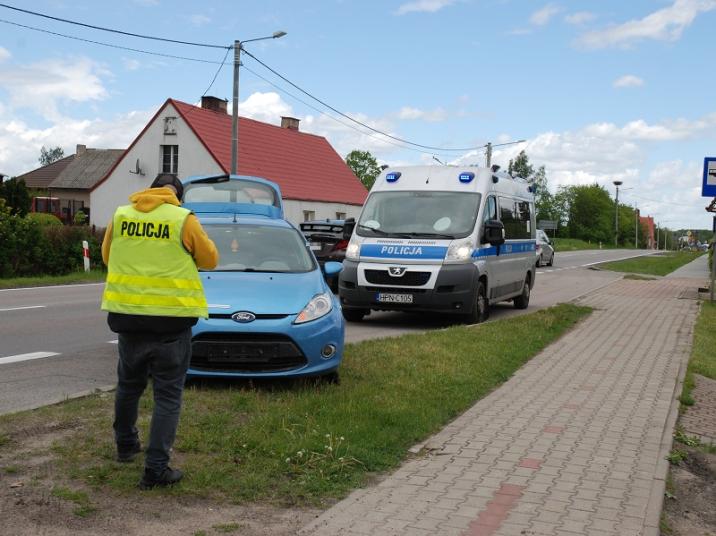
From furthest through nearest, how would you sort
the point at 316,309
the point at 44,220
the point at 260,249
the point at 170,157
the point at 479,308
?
the point at 170,157, the point at 44,220, the point at 479,308, the point at 260,249, the point at 316,309

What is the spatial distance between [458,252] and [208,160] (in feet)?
107

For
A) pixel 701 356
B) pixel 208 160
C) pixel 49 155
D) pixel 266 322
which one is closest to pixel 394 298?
pixel 701 356

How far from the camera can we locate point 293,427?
5.85m

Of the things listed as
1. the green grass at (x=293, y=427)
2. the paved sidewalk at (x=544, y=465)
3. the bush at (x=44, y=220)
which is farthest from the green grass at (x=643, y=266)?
the green grass at (x=293, y=427)

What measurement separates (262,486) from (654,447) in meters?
2.91

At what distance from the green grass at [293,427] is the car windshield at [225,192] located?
518cm

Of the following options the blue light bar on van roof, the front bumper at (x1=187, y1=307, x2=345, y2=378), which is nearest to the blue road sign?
the blue light bar on van roof

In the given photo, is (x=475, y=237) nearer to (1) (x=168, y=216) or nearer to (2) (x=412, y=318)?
(2) (x=412, y=318)

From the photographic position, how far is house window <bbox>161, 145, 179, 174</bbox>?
148ft

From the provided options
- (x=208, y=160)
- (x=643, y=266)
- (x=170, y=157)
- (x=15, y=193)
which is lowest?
(x=643, y=266)

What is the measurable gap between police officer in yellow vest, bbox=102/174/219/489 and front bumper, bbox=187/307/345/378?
2199 mm

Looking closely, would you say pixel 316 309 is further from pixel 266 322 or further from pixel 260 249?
pixel 260 249

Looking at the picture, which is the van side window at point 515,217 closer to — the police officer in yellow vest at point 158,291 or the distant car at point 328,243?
the distant car at point 328,243

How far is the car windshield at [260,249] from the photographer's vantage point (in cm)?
840
